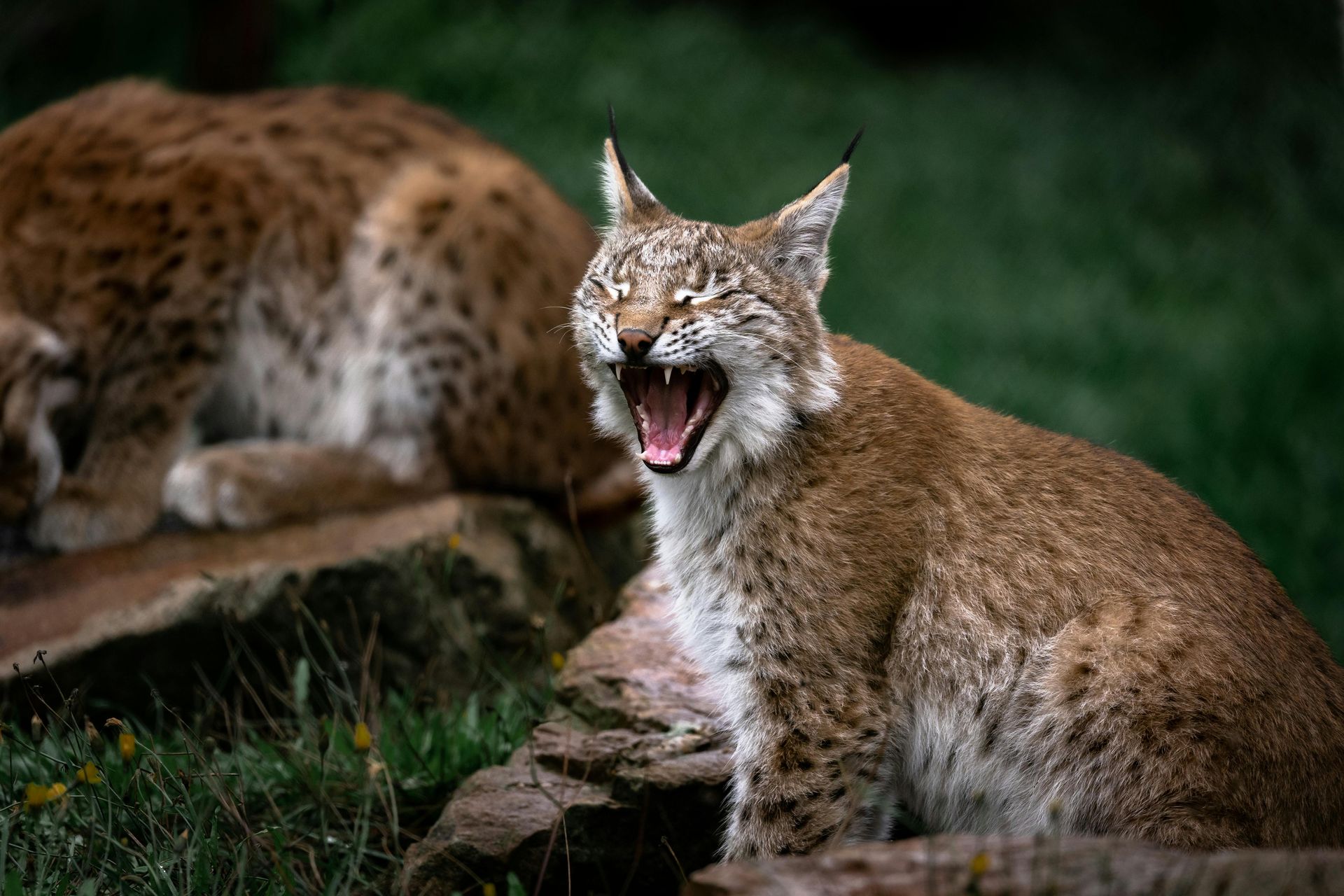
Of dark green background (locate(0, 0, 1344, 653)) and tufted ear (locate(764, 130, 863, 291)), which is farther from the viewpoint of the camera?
dark green background (locate(0, 0, 1344, 653))

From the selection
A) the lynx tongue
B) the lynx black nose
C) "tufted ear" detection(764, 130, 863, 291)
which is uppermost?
"tufted ear" detection(764, 130, 863, 291)

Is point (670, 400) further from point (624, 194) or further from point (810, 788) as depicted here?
point (810, 788)

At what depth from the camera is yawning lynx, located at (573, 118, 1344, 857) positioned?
290 cm

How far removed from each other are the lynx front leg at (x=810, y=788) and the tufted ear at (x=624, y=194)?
148 centimetres

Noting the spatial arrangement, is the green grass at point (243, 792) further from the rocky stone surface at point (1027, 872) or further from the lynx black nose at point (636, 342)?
the rocky stone surface at point (1027, 872)

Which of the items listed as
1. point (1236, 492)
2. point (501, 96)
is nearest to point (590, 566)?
point (1236, 492)

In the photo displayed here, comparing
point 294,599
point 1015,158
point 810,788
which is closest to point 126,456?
point 294,599

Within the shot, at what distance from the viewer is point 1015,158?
11383 mm

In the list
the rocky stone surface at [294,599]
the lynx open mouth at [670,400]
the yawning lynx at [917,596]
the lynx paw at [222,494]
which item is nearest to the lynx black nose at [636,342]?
the yawning lynx at [917,596]

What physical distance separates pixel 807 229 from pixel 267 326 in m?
2.79

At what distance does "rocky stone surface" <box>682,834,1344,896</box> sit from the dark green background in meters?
4.16

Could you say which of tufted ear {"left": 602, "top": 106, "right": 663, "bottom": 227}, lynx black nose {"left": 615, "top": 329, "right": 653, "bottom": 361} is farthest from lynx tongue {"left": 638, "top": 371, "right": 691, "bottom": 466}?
tufted ear {"left": 602, "top": 106, "right": 663, "bottom": 227}

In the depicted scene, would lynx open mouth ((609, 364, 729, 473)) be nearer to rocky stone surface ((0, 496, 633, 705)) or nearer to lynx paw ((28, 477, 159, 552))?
rocky stone surface ((0, 496, 633, 705))

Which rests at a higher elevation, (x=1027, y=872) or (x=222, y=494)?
(x=1027, y=872)
